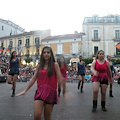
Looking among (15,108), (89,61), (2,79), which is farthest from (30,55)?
(15,108)

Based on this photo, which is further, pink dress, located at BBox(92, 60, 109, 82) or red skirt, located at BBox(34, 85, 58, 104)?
pink dress, located at BBox(92, 60, 109, 82)

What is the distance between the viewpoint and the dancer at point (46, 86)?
101 inches

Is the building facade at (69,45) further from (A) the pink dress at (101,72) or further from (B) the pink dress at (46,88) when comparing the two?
(B) the pink dress at (46,88)

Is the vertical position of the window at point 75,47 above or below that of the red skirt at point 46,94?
above

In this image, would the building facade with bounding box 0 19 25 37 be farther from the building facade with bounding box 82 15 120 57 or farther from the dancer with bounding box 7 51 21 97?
the dancer with bounding box 7 51 21 97

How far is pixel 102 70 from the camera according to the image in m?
4.27

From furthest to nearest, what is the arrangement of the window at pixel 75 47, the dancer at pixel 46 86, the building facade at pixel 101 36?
the window at pixel 75 47
the building facade at pixel 101 36
the dancer at pixel 46 86

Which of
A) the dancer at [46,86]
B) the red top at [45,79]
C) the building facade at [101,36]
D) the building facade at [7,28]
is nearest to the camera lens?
the dancer at [46,86]

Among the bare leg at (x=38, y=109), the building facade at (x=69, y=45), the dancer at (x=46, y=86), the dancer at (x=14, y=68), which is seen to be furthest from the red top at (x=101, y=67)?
the building facade at (x=69, y=45)

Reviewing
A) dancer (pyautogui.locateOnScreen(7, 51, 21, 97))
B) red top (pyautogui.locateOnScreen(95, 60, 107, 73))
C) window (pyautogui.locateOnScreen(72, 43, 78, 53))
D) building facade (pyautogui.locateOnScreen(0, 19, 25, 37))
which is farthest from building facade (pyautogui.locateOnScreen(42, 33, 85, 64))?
red top (pyautogui.locateOnScreen(95, 60, 107, 73))

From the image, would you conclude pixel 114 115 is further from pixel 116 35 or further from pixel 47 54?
pixel 116 35

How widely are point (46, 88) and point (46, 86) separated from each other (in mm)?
35

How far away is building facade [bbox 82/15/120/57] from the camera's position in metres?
37.4

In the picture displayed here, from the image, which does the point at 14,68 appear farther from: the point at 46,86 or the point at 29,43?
the point at 29,43
